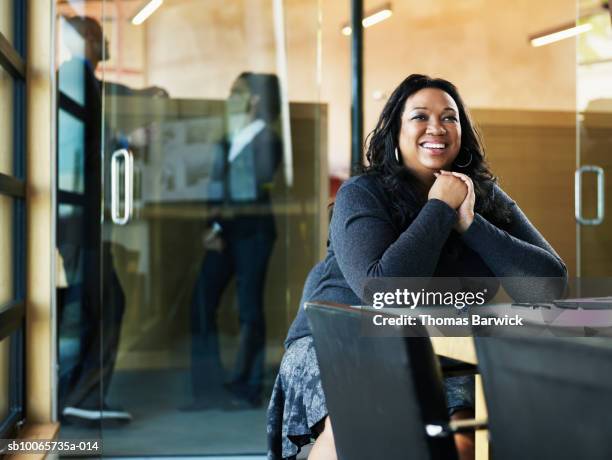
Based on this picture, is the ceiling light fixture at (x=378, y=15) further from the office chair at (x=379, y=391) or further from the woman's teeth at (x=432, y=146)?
the office chair at (x=379, y=391)

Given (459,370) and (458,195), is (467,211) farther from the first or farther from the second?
(459,370)

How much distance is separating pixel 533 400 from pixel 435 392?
191 millimetres

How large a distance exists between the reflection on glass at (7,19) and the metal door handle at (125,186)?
1.92 ft

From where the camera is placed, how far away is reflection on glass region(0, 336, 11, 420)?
3018 mm

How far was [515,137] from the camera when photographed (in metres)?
4.66

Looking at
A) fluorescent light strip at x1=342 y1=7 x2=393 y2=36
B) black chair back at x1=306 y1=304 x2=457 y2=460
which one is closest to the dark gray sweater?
black chair back at x1=306 y1=304 x2=457 y2=460

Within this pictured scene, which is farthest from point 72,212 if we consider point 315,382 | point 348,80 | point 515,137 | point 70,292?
point 515,137

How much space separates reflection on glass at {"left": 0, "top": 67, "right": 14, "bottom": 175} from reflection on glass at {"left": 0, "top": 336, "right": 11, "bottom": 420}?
2.02 ft

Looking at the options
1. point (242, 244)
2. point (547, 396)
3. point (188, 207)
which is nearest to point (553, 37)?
point (242, 244)

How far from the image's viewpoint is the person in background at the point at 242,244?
3.56m

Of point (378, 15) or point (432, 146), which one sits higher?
point (378, 15)

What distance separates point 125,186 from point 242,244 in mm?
540

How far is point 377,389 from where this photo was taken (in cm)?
121

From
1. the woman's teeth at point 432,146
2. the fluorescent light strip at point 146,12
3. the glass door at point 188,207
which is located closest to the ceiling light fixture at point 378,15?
the glass door at point 188,207
